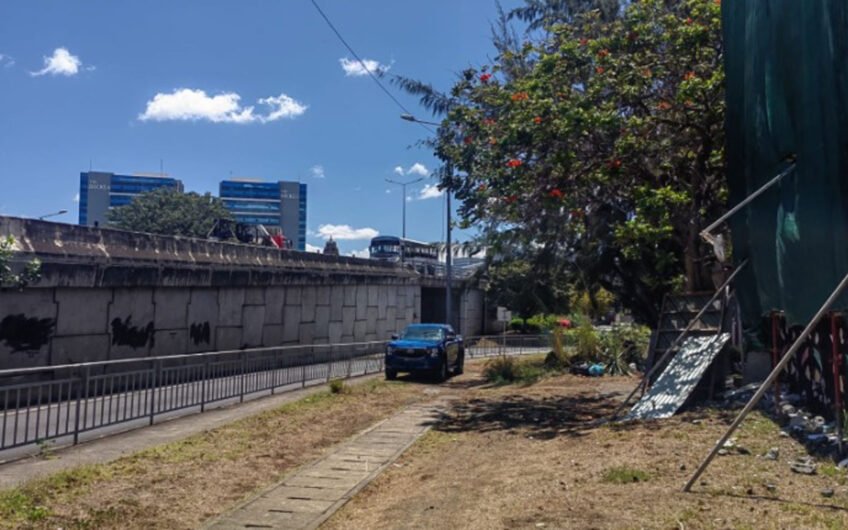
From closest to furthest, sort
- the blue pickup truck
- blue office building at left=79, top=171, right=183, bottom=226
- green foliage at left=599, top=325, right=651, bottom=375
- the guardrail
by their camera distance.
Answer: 1. the guardrail
2. the blue pickup truck
3. green foliage at left=599, top=325, right=651, bottom=375
4. blue office building at left=79, top=171, right=183, bottom=226

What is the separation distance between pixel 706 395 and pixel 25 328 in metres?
13.7

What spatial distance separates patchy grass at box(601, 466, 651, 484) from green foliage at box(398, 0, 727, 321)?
5.67 m

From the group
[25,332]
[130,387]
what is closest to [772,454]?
[130,387]

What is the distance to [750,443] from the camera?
27.6 ft

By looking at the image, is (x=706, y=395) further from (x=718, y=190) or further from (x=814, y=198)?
(x=814, y=198)

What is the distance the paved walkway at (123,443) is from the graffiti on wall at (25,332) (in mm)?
4693

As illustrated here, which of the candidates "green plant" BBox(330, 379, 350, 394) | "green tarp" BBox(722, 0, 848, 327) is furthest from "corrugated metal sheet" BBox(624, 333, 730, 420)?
"green plant" BBox(330, 379, 350, 394)

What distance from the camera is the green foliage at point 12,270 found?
14264mm

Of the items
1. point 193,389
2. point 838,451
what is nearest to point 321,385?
point 193,389

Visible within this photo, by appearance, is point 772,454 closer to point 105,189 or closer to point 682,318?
point 682,318

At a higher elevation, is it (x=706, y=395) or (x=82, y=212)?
(x=82, y=212)

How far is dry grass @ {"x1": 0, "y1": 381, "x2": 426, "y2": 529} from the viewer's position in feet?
21.1

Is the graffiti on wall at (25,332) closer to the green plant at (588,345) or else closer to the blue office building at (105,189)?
the green plant at (588,345)

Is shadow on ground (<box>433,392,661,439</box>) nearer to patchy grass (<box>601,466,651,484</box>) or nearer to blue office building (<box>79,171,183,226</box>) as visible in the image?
patchy grass (<box>601,466,651,484</box>)
